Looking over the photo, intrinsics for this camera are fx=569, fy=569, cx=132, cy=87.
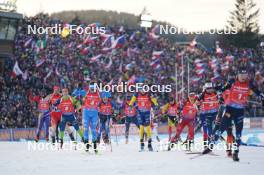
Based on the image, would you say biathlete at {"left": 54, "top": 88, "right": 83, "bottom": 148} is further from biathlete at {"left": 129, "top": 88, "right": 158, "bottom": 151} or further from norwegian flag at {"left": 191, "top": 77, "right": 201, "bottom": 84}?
norwegian flag at {"left": 191, "top": 77, "right": 201, "bottom": 84}

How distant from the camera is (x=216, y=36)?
103 m

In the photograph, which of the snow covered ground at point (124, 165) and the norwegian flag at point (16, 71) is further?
the norwegian flag at point (16, 71)

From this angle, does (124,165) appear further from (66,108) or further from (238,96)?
(66,108)

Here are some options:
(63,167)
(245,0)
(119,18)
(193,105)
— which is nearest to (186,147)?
(193,105)

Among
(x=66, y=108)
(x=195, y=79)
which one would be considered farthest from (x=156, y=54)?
(x=66, y=108)

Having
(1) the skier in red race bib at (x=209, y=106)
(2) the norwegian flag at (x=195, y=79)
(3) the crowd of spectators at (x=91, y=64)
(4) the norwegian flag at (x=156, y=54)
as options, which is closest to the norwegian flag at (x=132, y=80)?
(3) the crowd of spectators at (x=91, y=64)

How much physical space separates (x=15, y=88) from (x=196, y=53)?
2188 centimetres

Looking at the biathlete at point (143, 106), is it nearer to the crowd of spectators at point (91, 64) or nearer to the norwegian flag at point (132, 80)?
the crowd of spectators at point (91, 64)

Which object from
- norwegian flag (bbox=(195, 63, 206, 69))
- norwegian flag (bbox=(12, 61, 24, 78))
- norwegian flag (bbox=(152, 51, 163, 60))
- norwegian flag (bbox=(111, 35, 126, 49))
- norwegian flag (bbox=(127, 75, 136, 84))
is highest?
norwegian flag (bbox=(111, 35, 126, 49))

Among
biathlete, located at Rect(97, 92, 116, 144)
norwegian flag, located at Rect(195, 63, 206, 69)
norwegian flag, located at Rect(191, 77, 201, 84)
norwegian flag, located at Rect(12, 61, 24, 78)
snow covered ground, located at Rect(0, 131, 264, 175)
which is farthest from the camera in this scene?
norwegian flag, located at Rect(195, 63, 206, 69)

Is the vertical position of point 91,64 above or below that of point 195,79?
above

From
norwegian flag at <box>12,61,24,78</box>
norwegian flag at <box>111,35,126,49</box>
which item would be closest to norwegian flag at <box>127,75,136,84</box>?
norwegian flag at <box>111,35,126,49</box>

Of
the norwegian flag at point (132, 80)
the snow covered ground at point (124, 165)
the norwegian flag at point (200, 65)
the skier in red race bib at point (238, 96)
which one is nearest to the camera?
the snow covered ground at point (124, 165)

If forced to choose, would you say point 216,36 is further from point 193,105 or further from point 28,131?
point 193,105
